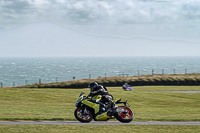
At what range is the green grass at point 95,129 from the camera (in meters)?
11.5

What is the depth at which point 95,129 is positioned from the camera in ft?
38.4

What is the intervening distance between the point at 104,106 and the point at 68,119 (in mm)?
3328

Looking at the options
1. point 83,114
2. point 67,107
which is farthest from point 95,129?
point 67,107

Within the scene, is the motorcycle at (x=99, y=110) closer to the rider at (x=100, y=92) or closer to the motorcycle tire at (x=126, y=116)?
the motorcycle tire at (x=126, y=116)

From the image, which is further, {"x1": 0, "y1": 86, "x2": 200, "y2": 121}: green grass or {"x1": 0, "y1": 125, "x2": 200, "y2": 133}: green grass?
{"x1": 0, "y1": 86, "x2": 200, "y2": 121}: green grass

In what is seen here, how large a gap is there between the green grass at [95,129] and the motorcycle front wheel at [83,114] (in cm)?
38

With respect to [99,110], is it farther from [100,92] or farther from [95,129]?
[95,129]

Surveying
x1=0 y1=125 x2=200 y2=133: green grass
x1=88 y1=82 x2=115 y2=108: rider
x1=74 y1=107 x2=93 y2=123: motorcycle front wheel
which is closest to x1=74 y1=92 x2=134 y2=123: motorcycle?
x1=74 y1=107 x2=93 y2=123: motorcycle front wheel

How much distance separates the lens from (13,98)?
31219 millimetres

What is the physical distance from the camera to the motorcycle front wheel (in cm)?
1241

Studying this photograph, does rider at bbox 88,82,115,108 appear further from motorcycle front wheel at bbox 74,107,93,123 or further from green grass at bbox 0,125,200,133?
green grass at bbox 0,125,200,133

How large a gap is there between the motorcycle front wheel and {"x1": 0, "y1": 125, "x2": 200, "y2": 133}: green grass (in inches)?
15.0

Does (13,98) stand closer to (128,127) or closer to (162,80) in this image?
(128,127)

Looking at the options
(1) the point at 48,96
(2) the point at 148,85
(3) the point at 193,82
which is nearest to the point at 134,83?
(2) the point at 148,85
